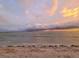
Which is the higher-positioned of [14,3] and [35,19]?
[14,3]

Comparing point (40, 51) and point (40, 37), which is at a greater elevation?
point (40, 37)

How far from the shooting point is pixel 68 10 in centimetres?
153

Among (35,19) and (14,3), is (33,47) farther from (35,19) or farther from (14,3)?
(14,3)

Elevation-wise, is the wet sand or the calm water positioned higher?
the calm water

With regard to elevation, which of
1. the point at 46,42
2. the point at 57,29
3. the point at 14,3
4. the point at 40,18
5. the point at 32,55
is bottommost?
the point at 32,55

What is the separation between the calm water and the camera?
4.92 feet

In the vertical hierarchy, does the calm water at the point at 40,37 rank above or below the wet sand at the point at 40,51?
above

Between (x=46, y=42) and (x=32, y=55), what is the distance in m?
0.16

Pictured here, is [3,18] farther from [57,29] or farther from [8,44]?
[57,29]

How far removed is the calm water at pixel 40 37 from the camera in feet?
4.92

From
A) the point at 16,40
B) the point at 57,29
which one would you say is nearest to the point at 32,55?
the point at 16,40

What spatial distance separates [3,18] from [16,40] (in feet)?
0.71

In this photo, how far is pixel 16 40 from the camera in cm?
152

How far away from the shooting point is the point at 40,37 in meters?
1.51
